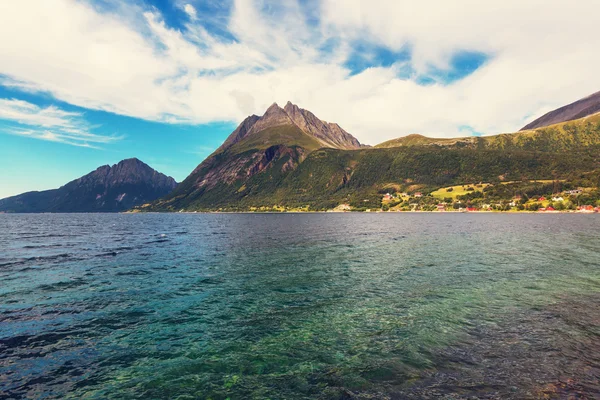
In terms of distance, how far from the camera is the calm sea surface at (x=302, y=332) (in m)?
14.5

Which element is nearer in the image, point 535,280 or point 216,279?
point 535,280

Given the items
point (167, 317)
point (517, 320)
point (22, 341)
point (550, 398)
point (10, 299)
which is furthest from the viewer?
point (10, 299)

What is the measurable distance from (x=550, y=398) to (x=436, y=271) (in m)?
28.1

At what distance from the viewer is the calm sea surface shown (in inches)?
571

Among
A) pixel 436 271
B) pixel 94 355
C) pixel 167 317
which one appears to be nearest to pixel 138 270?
pixel 167 317

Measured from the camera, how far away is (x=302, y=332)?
21.1 meters

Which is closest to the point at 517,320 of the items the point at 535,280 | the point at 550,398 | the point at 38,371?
the point at 550,398

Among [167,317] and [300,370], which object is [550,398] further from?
[167,317]

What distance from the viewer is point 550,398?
13.0 meters

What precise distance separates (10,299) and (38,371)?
18794 millimetres

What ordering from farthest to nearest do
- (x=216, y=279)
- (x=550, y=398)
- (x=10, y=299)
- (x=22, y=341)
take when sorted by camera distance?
(x=216, y=279)
(x=10, y=299)
(x=22, y=341)
(x=550, y=398)

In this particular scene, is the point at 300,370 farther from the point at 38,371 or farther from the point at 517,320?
the point at 517,320

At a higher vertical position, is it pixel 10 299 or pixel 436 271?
pixel 10 299

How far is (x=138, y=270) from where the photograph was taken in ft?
138
